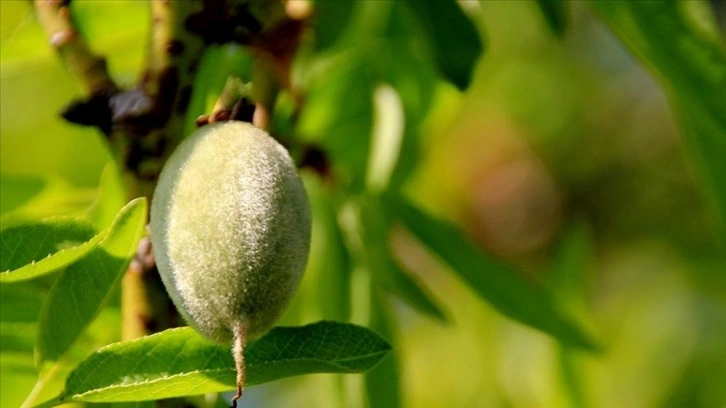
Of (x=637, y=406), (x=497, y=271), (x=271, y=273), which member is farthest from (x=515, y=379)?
(x=271, y=273)

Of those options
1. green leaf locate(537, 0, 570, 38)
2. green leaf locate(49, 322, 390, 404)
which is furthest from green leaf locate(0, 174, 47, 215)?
green leaf locate(537, 0, 570, 38)

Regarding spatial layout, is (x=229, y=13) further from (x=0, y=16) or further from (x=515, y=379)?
(x=515, y=379)

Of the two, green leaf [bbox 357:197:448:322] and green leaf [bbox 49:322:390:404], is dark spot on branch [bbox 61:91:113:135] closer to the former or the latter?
green leaf [bbox 49:322:390:404]

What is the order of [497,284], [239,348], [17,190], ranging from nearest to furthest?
[239,348], [17,190], [497,284]

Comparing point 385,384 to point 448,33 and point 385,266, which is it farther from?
point 448,33

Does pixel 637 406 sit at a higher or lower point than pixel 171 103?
lower

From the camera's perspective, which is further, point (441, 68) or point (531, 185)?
point (531, 185)

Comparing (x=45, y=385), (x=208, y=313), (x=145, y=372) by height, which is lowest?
(x=45, y=385)

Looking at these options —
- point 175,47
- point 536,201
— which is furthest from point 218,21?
point 536,201

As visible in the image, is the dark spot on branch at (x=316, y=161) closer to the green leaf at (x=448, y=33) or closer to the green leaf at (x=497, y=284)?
the green leaf at (x=497, y=284)
